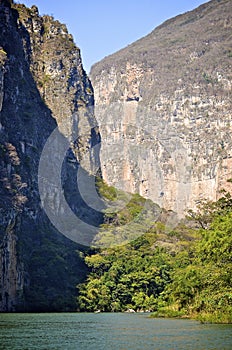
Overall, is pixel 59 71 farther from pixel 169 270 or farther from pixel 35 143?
pixel 169 270

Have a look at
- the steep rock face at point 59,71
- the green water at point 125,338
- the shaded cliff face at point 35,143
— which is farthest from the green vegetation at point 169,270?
the steep rock face at point 59,71

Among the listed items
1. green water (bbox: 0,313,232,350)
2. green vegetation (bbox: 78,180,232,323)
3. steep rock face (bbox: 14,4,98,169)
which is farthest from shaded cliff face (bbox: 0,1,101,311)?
green water (bbox: 0,313,232,350)

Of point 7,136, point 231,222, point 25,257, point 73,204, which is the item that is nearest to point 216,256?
point 231,222

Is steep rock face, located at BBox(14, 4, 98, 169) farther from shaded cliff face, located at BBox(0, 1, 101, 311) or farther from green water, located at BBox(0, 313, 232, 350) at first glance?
green water, located at BBox(0, 313, 232, 350)

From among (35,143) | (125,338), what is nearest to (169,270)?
(35,143)

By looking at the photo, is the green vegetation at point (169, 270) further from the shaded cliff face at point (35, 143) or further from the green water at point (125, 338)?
the green water at point (125, 338)

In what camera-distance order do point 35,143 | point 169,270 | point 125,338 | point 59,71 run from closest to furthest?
point 125,338, point 169,270, point 35,143, point 59,71
